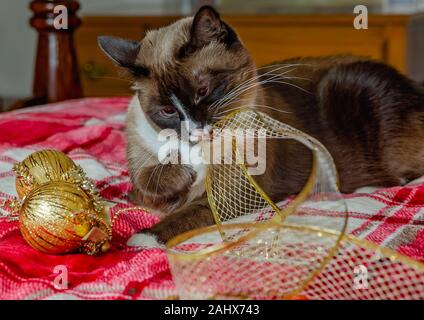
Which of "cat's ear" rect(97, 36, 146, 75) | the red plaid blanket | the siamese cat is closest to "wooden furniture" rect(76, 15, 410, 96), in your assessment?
the red plaid blanket

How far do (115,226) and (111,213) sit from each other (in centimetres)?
5

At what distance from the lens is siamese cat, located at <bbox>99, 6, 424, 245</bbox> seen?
128cm

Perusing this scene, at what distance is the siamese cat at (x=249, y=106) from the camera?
4.20ft

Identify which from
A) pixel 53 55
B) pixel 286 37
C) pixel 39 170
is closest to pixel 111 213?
pixel 39 170

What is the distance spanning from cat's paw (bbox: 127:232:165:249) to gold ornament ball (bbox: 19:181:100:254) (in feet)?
0.38

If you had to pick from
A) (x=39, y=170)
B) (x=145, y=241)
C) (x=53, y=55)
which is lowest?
(x=145, y=241)

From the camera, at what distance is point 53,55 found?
2119 millimetres

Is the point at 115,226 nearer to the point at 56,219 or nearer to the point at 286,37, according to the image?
the point at 56,219

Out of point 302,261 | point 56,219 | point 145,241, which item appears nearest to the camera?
point 302,261

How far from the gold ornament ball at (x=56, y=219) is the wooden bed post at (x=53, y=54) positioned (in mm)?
1109

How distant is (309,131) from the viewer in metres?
1.49

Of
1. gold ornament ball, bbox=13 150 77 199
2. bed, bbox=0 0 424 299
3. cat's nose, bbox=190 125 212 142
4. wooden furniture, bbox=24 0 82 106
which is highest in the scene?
wooden furniture, bbox=24 0 82 106

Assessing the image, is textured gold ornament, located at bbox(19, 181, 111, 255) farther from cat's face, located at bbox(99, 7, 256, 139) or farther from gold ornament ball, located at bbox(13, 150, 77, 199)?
cat's face, located at bbox(99, 7, 256, 139)

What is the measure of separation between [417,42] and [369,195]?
1.69m
